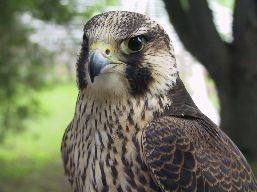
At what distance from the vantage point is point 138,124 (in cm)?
300

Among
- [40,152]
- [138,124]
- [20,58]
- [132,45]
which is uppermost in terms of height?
[20,58]

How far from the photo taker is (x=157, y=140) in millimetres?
2924

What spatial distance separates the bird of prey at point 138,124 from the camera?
2.88m

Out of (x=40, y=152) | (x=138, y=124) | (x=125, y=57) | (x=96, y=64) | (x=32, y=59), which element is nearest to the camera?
(x=96, y=64)

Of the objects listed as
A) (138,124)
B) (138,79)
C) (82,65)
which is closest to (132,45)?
(138,79)

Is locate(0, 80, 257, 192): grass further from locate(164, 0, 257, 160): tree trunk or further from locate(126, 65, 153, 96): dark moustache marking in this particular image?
locate(126, 65, 153, 96): dark moustache marking

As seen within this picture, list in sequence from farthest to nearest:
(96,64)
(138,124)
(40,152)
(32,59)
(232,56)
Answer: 1. (40,152)
2. (32,59)
3. (232,56)
4. (138,124)
5. (96,64)

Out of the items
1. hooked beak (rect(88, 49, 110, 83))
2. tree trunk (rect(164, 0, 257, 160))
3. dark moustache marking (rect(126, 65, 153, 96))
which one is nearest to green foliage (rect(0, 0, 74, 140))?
tree trunk (rect(164, 0, 257, 160))

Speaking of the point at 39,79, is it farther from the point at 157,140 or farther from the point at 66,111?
the point at 157,140

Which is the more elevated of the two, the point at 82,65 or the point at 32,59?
the point at 32,59

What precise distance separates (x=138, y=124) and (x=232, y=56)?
206 inches

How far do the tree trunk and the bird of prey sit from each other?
14.8 ft

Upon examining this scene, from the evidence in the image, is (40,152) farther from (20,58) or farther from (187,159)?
(187,159)

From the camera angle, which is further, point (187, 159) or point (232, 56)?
point (232, 56)
